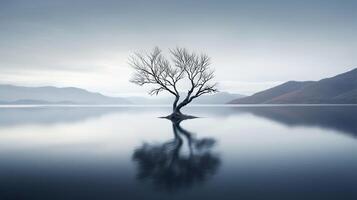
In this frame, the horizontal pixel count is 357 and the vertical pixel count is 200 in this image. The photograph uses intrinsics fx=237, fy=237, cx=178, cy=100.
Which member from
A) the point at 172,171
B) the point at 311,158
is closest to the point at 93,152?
the point at 172,171

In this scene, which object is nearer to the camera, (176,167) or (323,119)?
(176,167)

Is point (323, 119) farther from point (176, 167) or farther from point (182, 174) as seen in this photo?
point (182, 174)

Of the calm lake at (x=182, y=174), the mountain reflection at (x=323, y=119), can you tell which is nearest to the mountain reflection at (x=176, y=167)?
the calm lake at (x=182, y=174)

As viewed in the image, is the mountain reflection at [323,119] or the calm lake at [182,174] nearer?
the calm lake at [182,174]

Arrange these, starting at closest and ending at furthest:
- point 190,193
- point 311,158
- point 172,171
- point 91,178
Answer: point 190,193
point 91,178
point 172,171
point 311,158

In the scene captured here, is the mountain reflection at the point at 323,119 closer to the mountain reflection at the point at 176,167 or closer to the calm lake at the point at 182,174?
the calm lake at the point at 182,174

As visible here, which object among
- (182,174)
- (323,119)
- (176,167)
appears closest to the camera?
(182,174)

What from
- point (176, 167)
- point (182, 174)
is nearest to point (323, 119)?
point (176, 167)

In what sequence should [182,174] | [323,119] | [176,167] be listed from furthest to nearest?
1. [323,119]
2. [176,167]
3. [182,174]

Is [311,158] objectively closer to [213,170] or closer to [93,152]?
[213,170]

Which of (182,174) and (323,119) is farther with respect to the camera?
(323,119)

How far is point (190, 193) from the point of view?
28.1 ft

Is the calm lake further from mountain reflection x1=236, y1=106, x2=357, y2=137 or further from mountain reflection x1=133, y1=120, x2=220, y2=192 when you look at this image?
mountain reflection x1=236, y1=106, x2=357, y2=137

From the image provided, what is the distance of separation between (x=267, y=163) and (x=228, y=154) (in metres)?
3.16
